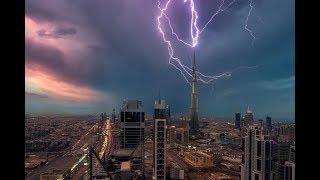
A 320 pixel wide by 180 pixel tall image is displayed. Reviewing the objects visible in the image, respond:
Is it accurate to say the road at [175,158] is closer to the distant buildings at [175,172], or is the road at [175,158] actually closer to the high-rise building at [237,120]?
the distant buildings at [175,172]

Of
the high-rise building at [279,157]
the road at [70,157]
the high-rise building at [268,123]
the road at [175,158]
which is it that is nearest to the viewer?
the high-rise building at [279,157]

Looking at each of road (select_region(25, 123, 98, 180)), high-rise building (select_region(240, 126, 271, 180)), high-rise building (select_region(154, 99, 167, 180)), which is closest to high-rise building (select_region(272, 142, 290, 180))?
high-rise building (select_region(240, 126, 271, 180))


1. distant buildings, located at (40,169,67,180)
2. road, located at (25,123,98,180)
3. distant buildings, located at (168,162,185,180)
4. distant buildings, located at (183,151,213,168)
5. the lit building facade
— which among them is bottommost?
distant buildings, located at (168,162,185,180)

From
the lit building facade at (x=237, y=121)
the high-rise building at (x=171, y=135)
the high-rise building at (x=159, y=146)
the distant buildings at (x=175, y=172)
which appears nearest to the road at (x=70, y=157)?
the high-rise building at (x=159, y=146)

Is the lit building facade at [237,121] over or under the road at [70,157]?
over

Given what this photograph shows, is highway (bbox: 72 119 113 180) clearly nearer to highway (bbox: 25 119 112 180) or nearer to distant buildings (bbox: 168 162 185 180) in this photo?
highway (bbox: 25 119 112 180)

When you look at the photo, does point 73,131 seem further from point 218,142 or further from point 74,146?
point 218,142
